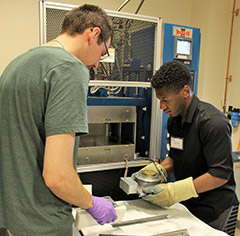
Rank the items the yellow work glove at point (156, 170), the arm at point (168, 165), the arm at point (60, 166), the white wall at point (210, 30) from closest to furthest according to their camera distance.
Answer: the arm at point (60, 166), the yellow work glove at point (156, 170), the arm at point (168, 165), the white wall at point (210, 30)

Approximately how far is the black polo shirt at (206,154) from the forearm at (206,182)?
0.08 feet

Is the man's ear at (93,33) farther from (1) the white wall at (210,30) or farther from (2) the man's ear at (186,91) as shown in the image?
(1) the white wall at (210,30)

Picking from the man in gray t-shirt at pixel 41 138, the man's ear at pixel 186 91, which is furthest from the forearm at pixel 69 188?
the man's ear at pixel 186 91

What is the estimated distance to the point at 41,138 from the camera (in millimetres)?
704

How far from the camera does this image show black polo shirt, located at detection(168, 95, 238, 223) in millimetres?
1132

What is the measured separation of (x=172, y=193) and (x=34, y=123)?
31.4 inches

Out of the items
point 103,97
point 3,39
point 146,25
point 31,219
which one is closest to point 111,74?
point 103,97

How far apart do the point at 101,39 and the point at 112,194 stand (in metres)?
1.07

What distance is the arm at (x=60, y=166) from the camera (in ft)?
2.10

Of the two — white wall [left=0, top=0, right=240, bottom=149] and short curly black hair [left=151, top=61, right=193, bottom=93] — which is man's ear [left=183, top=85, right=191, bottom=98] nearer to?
short curly black hair [left=151, top=61, right=193, bottom=93]

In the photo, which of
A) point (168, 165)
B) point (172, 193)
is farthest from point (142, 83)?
point (172, 193)

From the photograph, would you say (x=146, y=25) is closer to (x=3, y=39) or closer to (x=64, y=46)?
(x=64, y=46)

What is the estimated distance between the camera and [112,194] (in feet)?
5.21

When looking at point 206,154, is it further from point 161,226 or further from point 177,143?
point 161,226
